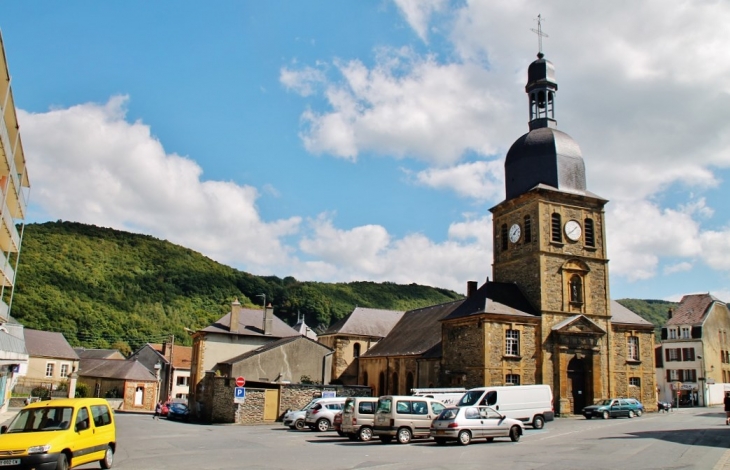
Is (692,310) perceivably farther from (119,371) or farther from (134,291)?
(134,291)

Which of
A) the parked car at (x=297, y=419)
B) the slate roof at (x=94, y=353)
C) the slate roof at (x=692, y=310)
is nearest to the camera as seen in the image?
the parked car at (x=297, y=419)

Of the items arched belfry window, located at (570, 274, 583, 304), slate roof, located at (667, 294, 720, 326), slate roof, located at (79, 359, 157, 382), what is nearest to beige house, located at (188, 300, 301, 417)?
slate roof, located at (79, 359, 157, 382)

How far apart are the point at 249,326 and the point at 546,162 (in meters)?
24.3

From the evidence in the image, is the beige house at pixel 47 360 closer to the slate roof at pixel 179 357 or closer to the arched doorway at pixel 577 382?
the slate roof at pixel 179 357

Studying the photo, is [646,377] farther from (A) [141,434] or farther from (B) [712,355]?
(A) [141,434]

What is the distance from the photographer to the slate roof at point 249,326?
4535 cm

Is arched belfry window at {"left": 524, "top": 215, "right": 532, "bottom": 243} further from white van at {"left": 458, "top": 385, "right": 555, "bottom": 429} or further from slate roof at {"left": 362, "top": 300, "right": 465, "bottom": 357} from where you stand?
white van at {"left": 458, "top": 385, "right": 555, "bottom": 429}

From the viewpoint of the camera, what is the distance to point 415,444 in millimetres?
20125

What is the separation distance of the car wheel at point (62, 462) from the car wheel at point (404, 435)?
36.4ft

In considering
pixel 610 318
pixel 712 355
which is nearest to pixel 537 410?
pixel 610 318

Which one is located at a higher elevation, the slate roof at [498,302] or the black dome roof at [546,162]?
the black dome roof at [546,162]

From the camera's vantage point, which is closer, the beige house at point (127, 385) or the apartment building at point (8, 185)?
the apartment building at point (8, 185)

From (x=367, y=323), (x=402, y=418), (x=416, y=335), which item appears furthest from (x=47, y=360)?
(x=402, y=418)

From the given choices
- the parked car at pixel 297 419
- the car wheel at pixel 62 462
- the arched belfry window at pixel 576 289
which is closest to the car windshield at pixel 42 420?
the car wheel at pixel 62 462
